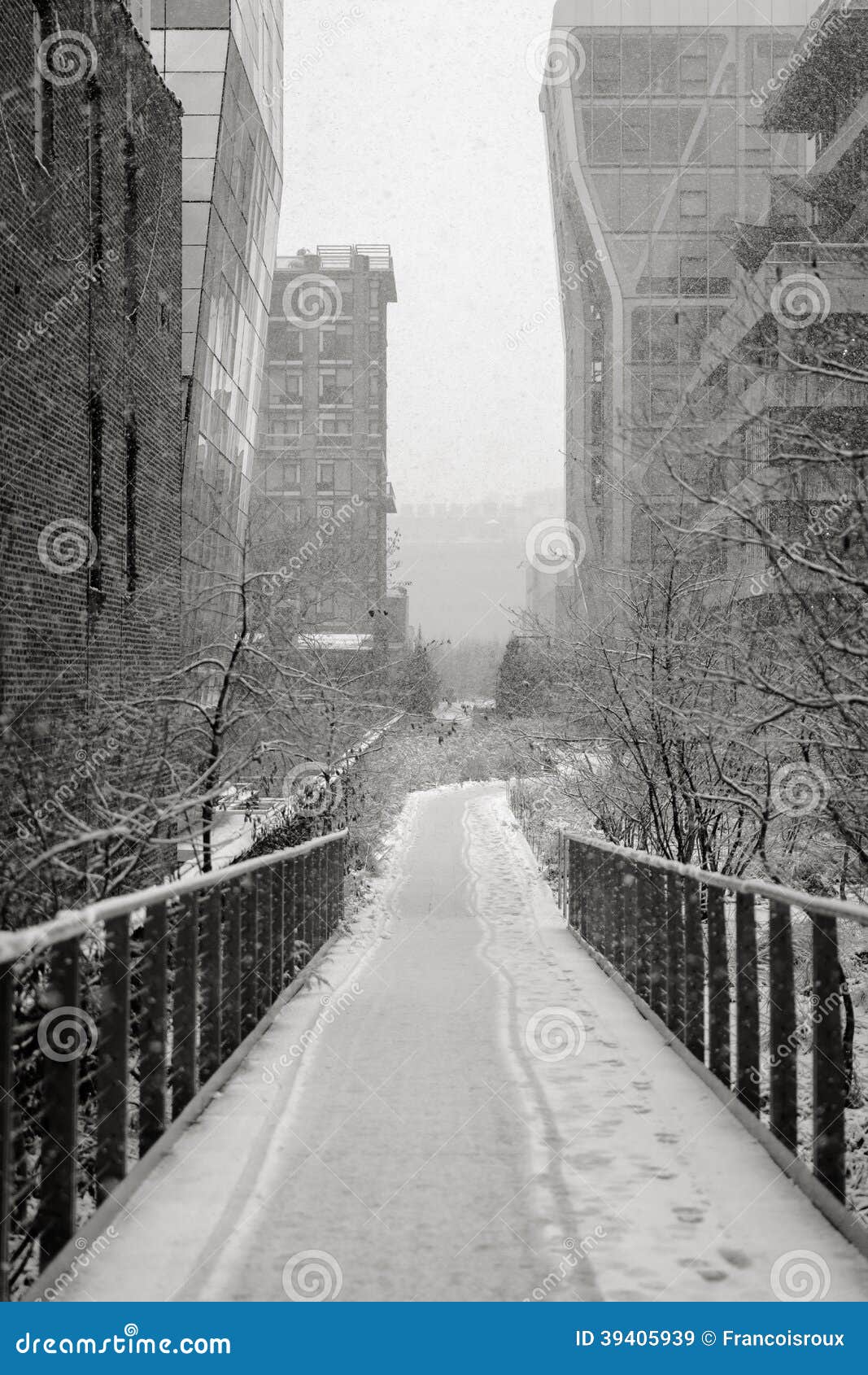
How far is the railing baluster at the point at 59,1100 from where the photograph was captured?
3807mm

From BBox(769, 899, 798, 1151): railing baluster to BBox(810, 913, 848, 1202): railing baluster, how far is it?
0.44 meters

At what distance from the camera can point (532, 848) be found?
25547mm

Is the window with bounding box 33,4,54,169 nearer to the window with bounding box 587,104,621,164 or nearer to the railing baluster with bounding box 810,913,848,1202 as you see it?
the railing baluster with bounding box 810,913,848,1202

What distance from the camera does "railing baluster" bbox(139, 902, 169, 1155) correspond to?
5109 millimetres

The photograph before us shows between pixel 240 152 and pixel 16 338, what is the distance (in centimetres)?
1584

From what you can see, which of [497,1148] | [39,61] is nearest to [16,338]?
[39,61]

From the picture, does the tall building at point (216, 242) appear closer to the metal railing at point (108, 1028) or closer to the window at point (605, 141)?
the metal railing at point (108, 1028)

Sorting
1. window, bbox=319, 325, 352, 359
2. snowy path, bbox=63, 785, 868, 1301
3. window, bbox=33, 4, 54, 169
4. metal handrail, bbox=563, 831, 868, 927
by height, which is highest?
window, bbox=319, 325, 352, 359

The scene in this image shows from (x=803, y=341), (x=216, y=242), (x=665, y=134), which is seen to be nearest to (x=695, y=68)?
(x=665, y=134)

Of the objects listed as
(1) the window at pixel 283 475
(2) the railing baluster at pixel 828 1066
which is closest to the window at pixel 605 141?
(1) the window at pixel 283 475

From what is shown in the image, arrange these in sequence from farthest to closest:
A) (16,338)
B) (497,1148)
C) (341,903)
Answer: (341,903) → (16,338) → (497,1148)

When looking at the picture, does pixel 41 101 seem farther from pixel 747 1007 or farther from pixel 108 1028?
pixel 747 1007


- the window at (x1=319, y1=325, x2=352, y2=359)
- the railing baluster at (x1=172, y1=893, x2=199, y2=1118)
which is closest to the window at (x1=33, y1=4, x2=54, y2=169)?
the railing baluster at (x1=172, y1=893, x2=199, y2=1118)
